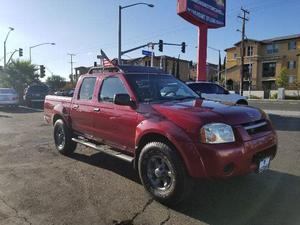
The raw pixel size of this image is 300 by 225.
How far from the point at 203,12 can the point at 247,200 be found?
1737 centimetres

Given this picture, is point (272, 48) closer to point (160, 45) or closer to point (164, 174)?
point (160, 45)

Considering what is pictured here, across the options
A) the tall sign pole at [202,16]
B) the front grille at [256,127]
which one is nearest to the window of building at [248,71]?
the tall sign pole at [202,16]

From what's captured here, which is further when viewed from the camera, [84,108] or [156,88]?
[84,108]

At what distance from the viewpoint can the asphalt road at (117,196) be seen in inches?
182

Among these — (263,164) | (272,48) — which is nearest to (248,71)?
(272,48)

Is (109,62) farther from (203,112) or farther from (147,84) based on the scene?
(203,112)

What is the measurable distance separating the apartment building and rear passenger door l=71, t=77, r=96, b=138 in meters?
57.1

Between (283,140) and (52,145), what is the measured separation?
237 inches

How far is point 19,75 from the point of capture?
138ft

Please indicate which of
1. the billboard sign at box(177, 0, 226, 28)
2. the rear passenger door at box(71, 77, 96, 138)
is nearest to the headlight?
the rear passenger door at box(71, 77, 96, 138)

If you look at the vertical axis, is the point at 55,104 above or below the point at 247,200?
above

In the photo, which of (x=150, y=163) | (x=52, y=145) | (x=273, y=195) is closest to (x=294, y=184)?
(x=273, y=195)

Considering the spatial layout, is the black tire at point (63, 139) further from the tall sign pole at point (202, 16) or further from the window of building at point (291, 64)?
the window of building at point (291, 64)

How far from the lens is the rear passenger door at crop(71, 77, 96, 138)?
7.02m
